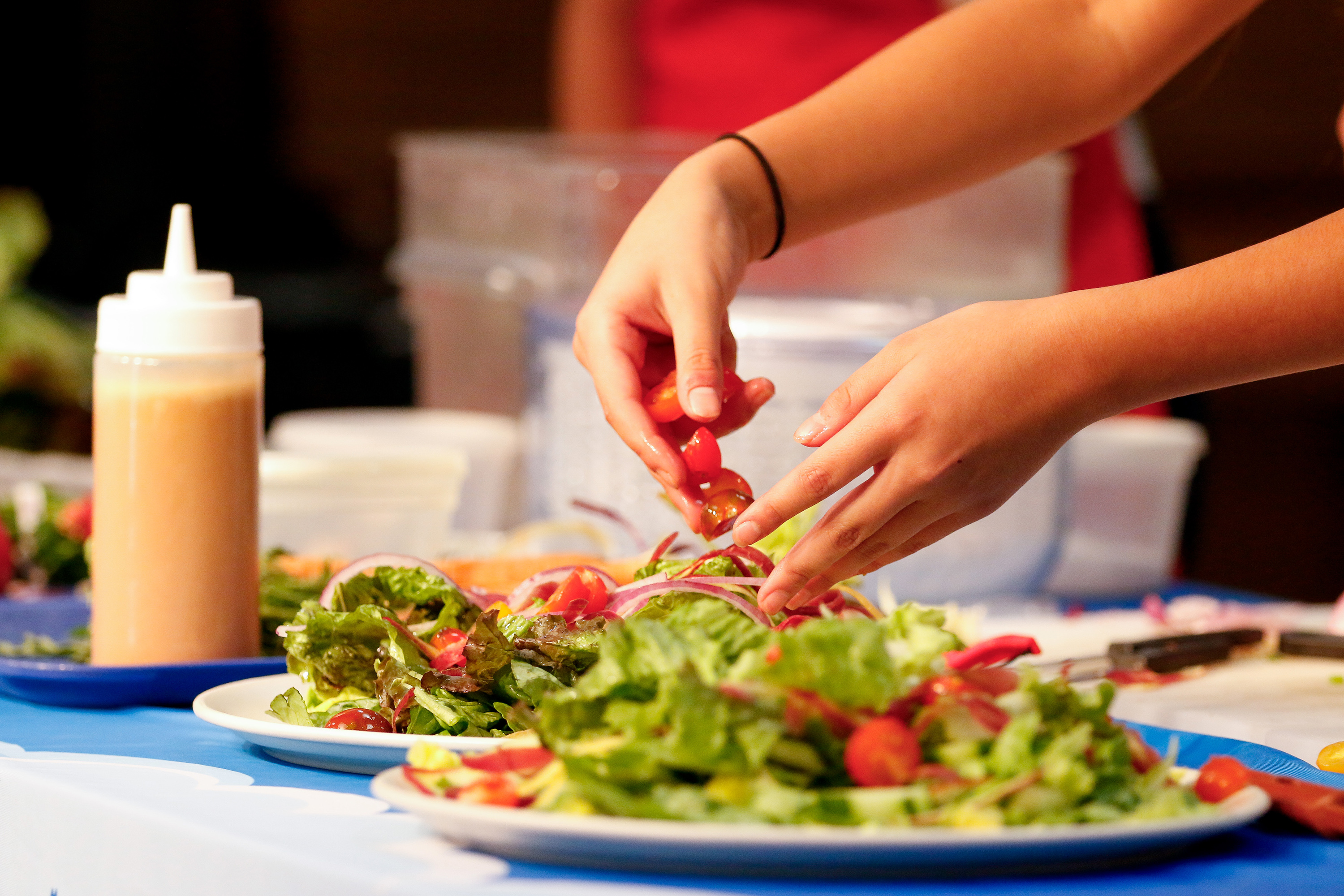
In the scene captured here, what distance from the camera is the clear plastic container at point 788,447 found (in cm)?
178

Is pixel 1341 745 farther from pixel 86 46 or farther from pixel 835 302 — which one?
pixel 86 46

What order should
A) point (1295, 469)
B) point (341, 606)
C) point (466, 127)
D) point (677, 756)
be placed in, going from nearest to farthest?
point (677, 756) < point (341, 606) < point (1295, 469) < point (466, 127)

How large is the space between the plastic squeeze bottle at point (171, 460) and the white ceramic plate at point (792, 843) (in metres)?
0.55

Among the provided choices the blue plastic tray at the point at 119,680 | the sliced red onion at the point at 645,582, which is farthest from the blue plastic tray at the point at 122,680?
the sliced red onion at the point at 645,582

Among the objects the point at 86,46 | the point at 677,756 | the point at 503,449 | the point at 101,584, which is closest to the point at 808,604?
the point at 677,756

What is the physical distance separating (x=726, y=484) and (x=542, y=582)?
164 millimetres

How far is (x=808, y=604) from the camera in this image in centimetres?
99

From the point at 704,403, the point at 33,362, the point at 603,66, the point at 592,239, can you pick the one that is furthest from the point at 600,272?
the point at 33,362

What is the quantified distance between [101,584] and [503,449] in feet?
4.04

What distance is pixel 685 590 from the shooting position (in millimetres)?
978

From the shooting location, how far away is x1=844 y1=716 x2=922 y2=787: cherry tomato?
2.26 ft

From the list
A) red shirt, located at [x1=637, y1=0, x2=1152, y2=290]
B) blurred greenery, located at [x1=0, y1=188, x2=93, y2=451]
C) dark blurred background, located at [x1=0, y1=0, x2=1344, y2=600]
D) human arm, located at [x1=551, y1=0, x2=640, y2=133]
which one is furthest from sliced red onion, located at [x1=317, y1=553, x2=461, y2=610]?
dark blurred background, located at [x1=0, y1=0, x2=1344, y2=600]

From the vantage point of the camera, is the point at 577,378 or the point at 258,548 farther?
the point at 577,378

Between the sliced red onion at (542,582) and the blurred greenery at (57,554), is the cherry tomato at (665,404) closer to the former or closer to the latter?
the sliced red onion at (542,582)
